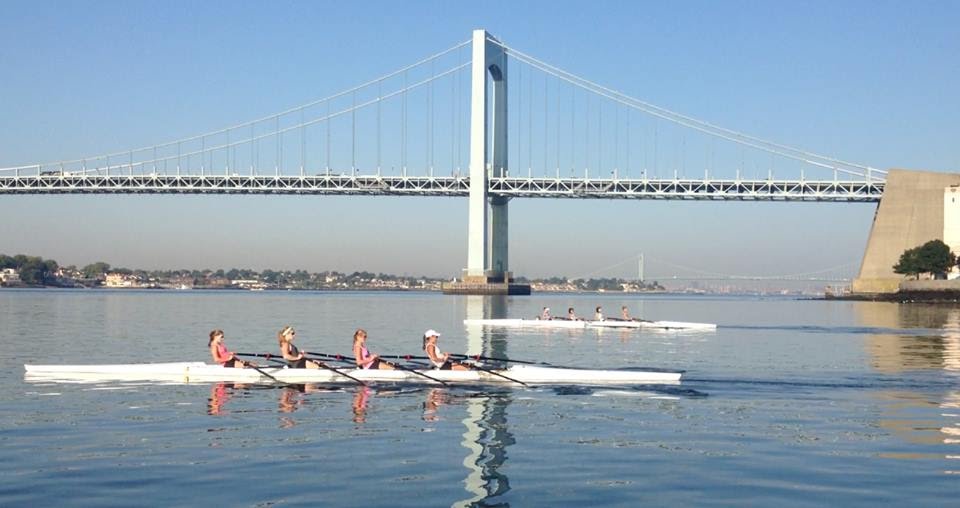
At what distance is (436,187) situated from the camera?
3051 inches

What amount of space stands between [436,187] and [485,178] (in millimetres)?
4043

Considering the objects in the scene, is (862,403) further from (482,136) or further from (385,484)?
(482,136)

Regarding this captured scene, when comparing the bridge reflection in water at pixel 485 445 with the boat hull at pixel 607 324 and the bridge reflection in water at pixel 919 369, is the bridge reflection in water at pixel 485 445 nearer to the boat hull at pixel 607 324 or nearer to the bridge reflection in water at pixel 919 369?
the bridge reflection in water at pixel 919 369

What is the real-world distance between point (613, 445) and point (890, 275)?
69.8 m

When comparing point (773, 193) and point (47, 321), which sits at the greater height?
point (773, 193)

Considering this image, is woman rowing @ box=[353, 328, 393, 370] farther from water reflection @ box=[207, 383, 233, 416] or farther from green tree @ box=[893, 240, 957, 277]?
green tree @ box=[893, 240, 957, 277]

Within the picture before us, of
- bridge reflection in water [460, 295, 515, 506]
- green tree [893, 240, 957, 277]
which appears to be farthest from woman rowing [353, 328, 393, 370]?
green tree [893, 240, 957, 277]

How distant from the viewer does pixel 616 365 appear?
19906 mm

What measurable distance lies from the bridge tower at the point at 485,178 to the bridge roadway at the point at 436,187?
2.07m

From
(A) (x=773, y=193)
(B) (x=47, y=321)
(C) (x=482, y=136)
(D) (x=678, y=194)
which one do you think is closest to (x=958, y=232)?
(A) (x=773, y=193)

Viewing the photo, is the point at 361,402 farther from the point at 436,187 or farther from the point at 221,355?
the point at 436,187

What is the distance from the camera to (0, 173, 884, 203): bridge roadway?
75375mm

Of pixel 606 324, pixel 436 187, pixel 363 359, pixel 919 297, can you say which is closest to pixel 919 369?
pixel 363 359

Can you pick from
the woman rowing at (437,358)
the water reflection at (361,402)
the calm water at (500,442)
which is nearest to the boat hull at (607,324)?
the calm water at (500,442)
